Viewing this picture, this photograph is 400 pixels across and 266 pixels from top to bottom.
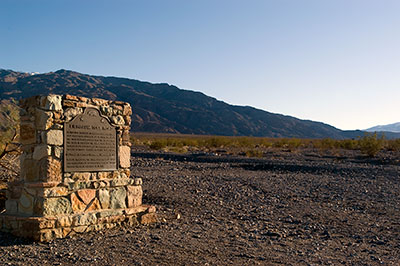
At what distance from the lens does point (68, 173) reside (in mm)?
6383

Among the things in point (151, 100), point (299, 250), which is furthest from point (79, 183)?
point (151, 100)

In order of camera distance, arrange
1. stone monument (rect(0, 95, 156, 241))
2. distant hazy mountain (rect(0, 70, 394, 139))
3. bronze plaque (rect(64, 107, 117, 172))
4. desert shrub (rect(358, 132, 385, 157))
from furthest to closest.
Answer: distant hazy mountain (rect(0, 70, 394, 139))
desert shrub (rect(358, 132, 385, 157))
bronze plaque (rect(64, 107, 117, 172))
stone monument (rect(0, 95, 156, 241))

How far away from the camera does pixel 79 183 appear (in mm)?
6445

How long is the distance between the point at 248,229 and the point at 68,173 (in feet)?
10.6

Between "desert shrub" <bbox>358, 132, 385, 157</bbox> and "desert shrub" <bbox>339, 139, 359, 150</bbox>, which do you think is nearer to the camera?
"desert shrub" <bbox>358, 132, 385, 157</bbox>

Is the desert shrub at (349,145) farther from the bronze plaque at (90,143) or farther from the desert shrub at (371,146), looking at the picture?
the bronze plaque at (90,143)

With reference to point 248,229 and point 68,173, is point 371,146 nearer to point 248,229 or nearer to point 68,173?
point 248,229

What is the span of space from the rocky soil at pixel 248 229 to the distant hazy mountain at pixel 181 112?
90781 mm

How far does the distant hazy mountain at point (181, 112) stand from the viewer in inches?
4171

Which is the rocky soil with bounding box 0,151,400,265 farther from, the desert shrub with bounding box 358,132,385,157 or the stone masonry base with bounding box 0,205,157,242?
the desert shrub with bounding box 358,132,385,157

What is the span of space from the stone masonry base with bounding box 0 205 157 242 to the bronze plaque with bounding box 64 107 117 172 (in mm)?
774

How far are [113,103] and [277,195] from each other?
5.42 m

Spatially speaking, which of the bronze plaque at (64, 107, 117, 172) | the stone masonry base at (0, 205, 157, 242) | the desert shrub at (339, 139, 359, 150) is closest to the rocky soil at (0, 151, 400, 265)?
the stone masonry base at (0, 205, 157, 242)

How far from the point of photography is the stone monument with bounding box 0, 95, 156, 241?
6.05 meters
